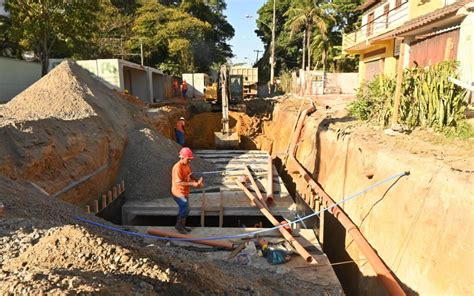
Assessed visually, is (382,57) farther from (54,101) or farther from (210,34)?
(210,34)

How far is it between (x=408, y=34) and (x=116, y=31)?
26154 millimetres

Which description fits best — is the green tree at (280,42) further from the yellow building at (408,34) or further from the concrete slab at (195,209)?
the concrete slab at (195,209)

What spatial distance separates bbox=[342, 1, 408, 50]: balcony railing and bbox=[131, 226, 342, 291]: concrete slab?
1535 cm

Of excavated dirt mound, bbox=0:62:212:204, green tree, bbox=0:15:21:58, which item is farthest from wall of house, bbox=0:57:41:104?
excavated dirt mound, bbox=0:62:212:204

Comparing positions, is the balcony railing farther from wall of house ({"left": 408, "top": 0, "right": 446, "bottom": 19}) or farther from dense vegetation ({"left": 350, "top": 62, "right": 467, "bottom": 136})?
dense vegetation ({"left": 350, "top": 62, "right": 467, "bottom": 136})

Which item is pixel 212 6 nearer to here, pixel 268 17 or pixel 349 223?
pixel 268 17

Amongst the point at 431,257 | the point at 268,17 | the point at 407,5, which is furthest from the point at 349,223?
the point at 268,17

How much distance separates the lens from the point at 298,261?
19.6 ft

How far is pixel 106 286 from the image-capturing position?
257cm

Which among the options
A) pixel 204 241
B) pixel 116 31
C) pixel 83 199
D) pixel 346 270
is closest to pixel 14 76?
pixel 83 199

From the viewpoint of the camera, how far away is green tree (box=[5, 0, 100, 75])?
57.6 feet

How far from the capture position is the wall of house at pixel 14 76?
17016mm

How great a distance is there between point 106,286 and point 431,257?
13.7ft

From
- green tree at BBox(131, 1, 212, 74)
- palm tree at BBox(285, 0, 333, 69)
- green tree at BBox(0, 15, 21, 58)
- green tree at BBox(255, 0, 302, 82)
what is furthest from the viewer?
green tree at BBox(255, 0, 302, 82)
